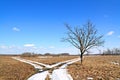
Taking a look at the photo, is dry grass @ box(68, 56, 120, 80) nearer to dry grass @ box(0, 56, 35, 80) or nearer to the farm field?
the farm field

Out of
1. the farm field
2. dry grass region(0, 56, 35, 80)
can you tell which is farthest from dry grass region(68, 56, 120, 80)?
dry grass region(0, 56, 35, 80)

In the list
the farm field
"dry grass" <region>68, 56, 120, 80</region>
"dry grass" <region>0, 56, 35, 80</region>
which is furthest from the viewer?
"dry grass" <region>0, 56, 35, 80</region>

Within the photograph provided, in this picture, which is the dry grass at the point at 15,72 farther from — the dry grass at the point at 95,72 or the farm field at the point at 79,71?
the dry grass at the point at 95,72

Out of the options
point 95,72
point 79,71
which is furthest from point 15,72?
point 95,72

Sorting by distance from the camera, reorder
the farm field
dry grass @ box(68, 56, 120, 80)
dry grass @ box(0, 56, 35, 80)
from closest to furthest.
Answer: dry grass @ box(68, 56, 120, 80), the farm field, dry grass @ box(0, 56, 35, 80)

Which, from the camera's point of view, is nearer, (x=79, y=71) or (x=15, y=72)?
(x=15, y=72)

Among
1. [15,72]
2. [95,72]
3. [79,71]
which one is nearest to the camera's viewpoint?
[95,72]

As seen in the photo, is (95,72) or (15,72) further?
(15,72)

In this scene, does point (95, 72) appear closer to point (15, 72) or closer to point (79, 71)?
point (79, 71)

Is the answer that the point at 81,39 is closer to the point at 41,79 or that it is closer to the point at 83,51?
the point at 83,51

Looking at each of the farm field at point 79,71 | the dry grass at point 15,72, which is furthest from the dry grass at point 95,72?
the dry grass at point 15,72

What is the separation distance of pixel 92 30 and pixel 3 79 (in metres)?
22.1

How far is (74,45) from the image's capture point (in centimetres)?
3788

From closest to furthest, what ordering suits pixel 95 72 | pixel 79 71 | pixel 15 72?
1. pixel 95 72
2. pixel 15 72
3. pixel 79 71
